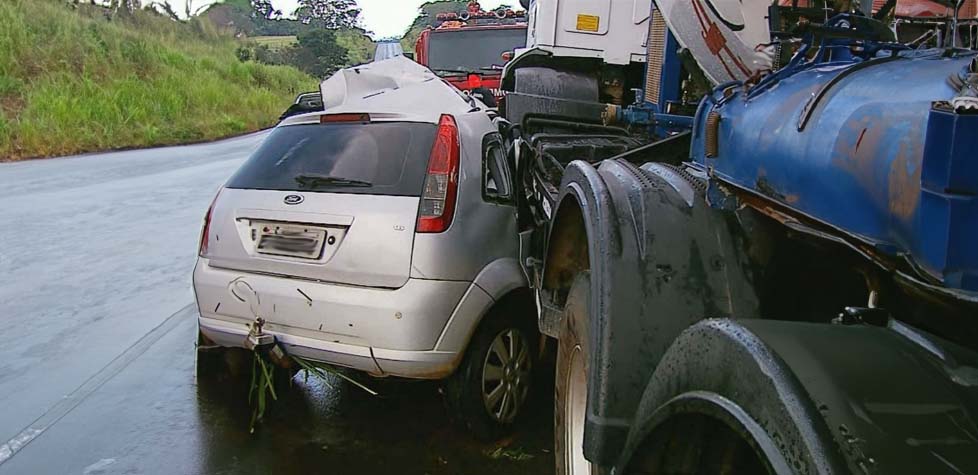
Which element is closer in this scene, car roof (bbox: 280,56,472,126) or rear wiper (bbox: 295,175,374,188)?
rear wiper (bbox: 295,175,374,188)

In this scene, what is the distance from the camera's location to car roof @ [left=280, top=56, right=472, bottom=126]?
468cm

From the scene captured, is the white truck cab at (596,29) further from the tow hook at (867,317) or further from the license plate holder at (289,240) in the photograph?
the tow hook at (867,317)

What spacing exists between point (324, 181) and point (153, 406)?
5.53ft

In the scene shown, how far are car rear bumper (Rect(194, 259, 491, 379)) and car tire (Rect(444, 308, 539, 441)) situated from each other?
0.14 meters

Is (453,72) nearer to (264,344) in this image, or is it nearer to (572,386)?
(264,344)

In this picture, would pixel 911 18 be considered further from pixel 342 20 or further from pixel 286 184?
pixel 342 20

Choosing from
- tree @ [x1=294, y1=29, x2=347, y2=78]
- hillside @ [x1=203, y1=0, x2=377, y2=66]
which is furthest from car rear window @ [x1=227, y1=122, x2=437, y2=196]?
hillside @ [x1=203, y1=0, x2=377, y2=66]

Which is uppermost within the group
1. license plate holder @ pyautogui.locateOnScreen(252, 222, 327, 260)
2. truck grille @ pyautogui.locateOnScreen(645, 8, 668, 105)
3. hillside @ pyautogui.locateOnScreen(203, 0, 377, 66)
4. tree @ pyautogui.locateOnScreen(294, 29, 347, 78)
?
hillside @ pyautogui.locateOnScreen(203, 0, 377, 66)

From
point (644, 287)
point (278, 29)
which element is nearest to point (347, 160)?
point (644, 287)

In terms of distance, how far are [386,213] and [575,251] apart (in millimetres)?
1158

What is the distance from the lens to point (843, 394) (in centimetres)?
145

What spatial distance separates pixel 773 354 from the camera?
5.11 ft

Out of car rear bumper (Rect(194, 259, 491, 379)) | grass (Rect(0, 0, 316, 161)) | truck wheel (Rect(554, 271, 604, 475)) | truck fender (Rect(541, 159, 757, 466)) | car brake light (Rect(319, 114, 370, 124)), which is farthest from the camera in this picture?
grass (Rect(0, 0, 316, 161))

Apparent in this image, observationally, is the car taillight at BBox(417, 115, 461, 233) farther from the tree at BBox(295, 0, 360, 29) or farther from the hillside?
the tree at BBox(295, 0, 360, 29)
